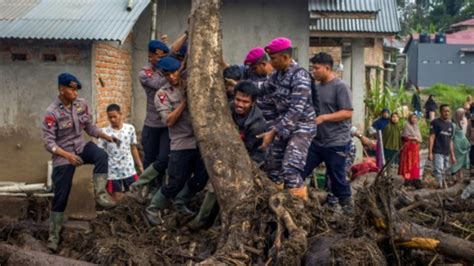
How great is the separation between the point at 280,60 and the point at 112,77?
13.2ft

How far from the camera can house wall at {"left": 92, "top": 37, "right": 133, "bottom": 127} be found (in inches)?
356

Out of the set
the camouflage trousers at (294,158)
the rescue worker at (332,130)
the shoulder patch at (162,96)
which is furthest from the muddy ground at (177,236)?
the shoulder patch at (162,96)

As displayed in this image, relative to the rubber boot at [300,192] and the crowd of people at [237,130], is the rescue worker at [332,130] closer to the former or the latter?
the crowd of people at [237,130]

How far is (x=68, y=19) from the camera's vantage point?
8.97 m

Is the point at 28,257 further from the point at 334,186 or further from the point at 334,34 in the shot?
the point at 334,34

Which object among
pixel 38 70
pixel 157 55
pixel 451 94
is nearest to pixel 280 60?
pixel 157 55

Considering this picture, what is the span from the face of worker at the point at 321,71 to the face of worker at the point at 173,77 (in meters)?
1.43

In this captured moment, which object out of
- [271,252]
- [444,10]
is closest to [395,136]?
→ [271,252]

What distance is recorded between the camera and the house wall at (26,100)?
8.89m

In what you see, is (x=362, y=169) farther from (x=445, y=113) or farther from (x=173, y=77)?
(x=173, y=77)

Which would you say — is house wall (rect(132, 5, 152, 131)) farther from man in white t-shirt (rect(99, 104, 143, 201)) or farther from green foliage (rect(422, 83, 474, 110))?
green foliage (rect(422, 83, 474, 110))

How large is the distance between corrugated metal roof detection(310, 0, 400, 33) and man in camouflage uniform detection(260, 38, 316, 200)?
662 centimetres

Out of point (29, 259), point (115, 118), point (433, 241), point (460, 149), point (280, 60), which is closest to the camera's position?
point (433, 241)

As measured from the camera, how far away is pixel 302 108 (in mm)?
6270
